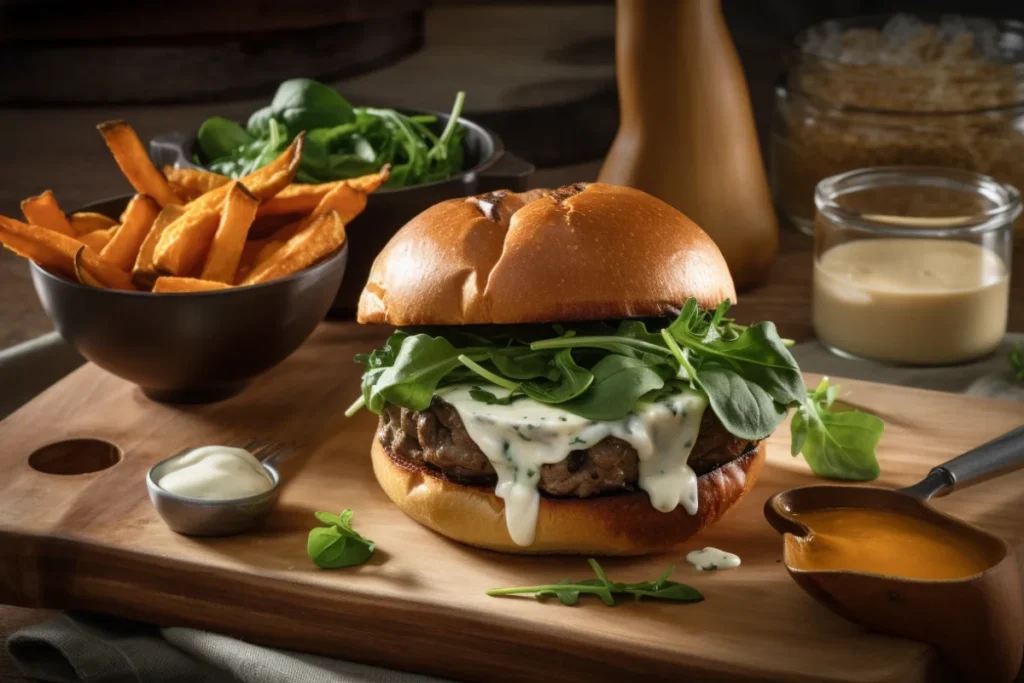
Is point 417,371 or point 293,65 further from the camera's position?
point 293,65

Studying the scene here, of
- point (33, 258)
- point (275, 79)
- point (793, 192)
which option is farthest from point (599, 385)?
point (275, 79)

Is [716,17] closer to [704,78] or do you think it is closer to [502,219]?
[704,78]

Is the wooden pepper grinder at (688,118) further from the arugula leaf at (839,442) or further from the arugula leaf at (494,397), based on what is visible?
the arugula leaf at (494,397)

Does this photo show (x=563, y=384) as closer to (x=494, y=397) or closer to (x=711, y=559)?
(x=494, y=397)

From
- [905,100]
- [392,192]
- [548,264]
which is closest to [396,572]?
[548,264]

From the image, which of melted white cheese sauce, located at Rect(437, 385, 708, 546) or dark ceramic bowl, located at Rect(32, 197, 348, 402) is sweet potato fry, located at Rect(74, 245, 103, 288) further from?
melted white cheese sauce, located at Rect(437, 385, 708, 546)

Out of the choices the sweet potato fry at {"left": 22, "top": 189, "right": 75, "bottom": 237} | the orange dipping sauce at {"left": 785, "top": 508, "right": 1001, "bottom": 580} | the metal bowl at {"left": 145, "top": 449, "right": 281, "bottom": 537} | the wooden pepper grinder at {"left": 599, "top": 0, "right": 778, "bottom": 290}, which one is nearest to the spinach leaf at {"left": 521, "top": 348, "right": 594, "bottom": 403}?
the orange dipping sauce at {"left": 785, "top": 508, "right": 1001, "bottom": 580}
